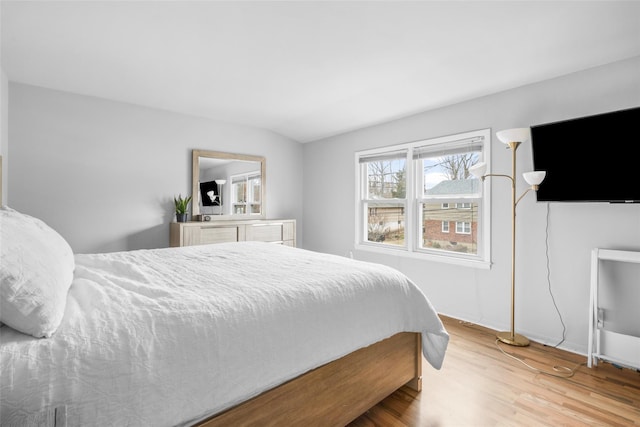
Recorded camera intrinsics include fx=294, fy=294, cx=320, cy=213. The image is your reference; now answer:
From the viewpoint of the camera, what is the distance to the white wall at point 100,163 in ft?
9.77

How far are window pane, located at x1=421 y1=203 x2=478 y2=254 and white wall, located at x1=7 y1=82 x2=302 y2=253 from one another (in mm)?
2981

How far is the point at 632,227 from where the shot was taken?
220cm

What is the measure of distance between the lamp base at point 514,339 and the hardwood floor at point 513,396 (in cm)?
13

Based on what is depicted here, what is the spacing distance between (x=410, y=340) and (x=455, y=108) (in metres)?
2.54

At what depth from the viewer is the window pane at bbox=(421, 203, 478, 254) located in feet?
10.5

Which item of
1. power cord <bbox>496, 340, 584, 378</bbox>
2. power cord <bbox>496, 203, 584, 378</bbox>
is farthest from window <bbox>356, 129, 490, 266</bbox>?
power cord <bbox>496, 340, 584, 378</bbox>

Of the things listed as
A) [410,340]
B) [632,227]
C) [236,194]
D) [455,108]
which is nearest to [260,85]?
[236,194]

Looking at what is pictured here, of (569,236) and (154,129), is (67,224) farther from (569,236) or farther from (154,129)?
(569,236)

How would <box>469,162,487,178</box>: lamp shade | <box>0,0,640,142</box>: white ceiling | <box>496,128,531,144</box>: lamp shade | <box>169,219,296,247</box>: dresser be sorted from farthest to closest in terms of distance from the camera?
<box>169,219,296,247</box>: dresser < <box>469,162,487,178</box>: lamp shade < <box>496,128,531,144</box>: lamp shade < <box>0,0,640,142</box>: white ceiling

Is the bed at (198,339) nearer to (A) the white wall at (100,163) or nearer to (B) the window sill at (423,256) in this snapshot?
(B) the window sill at (423,256)

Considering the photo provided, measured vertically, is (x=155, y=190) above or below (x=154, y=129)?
below

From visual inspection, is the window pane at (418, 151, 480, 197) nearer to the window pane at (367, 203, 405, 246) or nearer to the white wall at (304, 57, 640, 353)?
the white wall at (304, 57, 640, 353)

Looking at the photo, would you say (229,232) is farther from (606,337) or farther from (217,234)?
(606,337)

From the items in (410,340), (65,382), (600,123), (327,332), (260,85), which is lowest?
(410,340)
